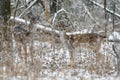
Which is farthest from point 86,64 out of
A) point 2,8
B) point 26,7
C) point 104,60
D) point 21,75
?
point 26,7

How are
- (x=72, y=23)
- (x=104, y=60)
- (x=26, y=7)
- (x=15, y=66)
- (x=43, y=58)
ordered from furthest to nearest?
1. (x=26, y=7)
2. (x=72, y=23)
3. (x=43, y=58)
4. (x=104, y=60)
5. (x=15, y=66)

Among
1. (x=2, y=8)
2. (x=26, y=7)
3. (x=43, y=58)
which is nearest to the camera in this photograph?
(x=43, y=58)

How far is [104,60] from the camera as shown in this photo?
893 cm

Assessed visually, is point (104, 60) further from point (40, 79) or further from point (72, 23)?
point (72, 23)

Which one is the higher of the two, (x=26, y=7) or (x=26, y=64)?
(x=26, y=7)

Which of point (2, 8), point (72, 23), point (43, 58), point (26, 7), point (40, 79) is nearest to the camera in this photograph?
point (40, 79)

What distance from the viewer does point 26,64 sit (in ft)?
27.8

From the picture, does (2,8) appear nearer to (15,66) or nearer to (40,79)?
(15,66)

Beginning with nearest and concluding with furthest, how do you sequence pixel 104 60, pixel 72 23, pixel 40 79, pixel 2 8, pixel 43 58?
pixel 40 79
pixel 104 60
pixel 43 58
pixel 2 8
pixel 72 23

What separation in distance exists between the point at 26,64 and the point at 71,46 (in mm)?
1925

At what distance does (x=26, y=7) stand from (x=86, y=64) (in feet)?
24.2

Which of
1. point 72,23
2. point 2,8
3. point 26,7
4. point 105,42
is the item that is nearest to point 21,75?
point 105,42

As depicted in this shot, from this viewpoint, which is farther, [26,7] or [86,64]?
[26,7]

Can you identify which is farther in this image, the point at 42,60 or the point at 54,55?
the point at 54,55
